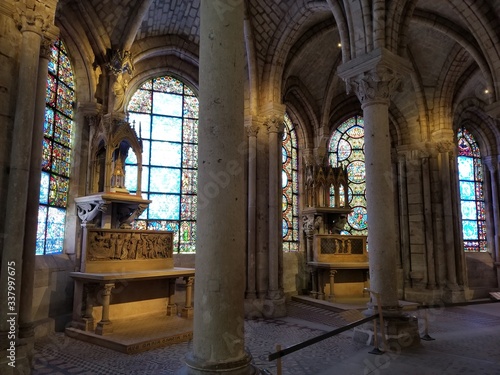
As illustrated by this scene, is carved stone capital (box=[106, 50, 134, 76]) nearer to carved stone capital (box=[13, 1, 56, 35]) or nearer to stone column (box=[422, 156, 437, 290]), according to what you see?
carved stone capital (box=[13, 1, 56, 35])

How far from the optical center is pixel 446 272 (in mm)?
13469

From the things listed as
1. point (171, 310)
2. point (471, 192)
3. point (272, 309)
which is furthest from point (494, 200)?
point (171, 310)

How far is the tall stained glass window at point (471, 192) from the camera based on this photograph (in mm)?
16516

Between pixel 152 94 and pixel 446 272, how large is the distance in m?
11.0

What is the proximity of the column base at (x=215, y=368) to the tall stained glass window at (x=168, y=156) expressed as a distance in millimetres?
8105

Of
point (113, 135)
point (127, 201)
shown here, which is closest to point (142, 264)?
point (127, 201)

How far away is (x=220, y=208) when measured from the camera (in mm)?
3523

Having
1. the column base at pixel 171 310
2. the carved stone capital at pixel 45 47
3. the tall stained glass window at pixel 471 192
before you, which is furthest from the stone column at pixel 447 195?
the carved stone capital at pixel 45 47

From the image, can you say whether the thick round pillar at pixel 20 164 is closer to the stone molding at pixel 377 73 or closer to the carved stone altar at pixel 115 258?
the carved stone altar at pixel 115 258

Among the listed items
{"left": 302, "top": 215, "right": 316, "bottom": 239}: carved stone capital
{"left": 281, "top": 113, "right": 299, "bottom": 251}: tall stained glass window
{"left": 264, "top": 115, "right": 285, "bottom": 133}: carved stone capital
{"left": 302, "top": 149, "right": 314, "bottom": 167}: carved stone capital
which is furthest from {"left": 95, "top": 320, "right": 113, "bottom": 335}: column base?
{"left": 302, "top": 149, "right": 314, "bottom": 167}: carved stone capital

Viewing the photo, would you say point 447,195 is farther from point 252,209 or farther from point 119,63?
point 119,63

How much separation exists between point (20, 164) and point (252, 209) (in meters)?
6.46

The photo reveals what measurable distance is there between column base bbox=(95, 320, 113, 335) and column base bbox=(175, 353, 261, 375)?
4.20 m

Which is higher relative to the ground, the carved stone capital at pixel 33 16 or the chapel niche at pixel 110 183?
the carved stone capital at pixel 33 16
